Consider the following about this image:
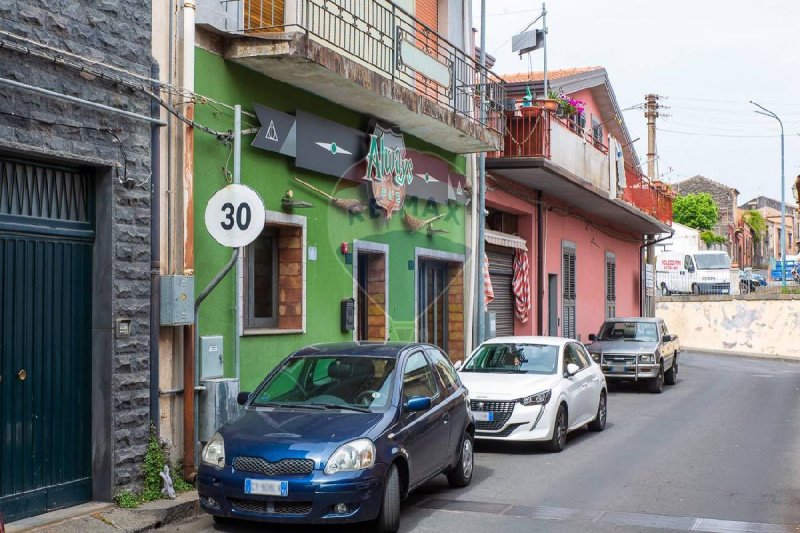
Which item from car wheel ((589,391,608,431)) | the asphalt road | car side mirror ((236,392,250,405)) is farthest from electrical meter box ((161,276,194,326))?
car wheel ((589,391,608,431))

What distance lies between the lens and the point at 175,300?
9.59 m

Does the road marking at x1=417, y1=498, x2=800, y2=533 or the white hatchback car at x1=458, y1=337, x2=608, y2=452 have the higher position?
the white hatchback car at x1=458, y1=337, x2=608, y2=452

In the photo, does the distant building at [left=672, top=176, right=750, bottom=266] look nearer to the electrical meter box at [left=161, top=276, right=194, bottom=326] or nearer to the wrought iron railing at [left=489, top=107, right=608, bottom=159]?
the wrought iron railing at [left=489, top=107, right=608, bottom=159]

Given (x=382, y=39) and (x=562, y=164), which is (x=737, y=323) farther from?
(x=382, y=39)

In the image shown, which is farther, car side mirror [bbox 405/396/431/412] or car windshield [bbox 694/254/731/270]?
car windshield [bbox 694/254/731/270]

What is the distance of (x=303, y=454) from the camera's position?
751 centimetres

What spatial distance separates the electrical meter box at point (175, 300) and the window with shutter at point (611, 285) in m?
23.2

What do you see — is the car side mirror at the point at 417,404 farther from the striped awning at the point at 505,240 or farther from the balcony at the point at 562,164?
the striped awning at the point at 505,240

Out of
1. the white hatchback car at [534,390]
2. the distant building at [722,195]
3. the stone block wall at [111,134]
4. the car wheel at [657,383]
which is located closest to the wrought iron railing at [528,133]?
the car wheel at [657,383]

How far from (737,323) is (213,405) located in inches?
1270

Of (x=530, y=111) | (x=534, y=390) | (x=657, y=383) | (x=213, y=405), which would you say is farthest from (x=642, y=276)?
(x=213, y=405)

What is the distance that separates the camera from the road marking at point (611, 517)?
818 cm

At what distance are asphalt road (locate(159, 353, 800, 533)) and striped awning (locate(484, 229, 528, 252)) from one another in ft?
15.4

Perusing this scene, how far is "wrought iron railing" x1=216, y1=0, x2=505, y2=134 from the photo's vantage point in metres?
12.1
